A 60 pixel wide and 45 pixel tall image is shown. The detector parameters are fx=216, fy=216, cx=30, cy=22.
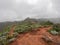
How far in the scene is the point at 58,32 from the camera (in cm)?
3206

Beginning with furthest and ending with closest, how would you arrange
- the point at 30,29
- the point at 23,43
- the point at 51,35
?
the point at 30,29 < the point at 51,35 < the point at 23,43

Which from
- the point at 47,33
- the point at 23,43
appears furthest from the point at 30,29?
the point at 23,43

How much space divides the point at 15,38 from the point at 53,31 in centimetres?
607

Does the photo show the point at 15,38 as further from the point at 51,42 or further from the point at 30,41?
the point at 51,42

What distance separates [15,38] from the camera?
98.2 feet

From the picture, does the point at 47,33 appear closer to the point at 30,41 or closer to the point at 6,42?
the point at 30,41

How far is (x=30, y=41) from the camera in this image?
28938 millimetres

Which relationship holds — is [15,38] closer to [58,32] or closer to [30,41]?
[30,41]

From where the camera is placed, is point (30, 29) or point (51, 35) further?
point (30, 29)

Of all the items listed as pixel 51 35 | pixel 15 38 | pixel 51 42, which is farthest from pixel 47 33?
pixel 15 38

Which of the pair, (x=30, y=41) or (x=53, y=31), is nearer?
(x=30, y=41)

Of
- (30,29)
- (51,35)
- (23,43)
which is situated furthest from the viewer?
(30,29)

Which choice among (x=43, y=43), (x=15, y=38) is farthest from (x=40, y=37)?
(x=15, y=38)

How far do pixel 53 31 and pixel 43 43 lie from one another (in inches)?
163
